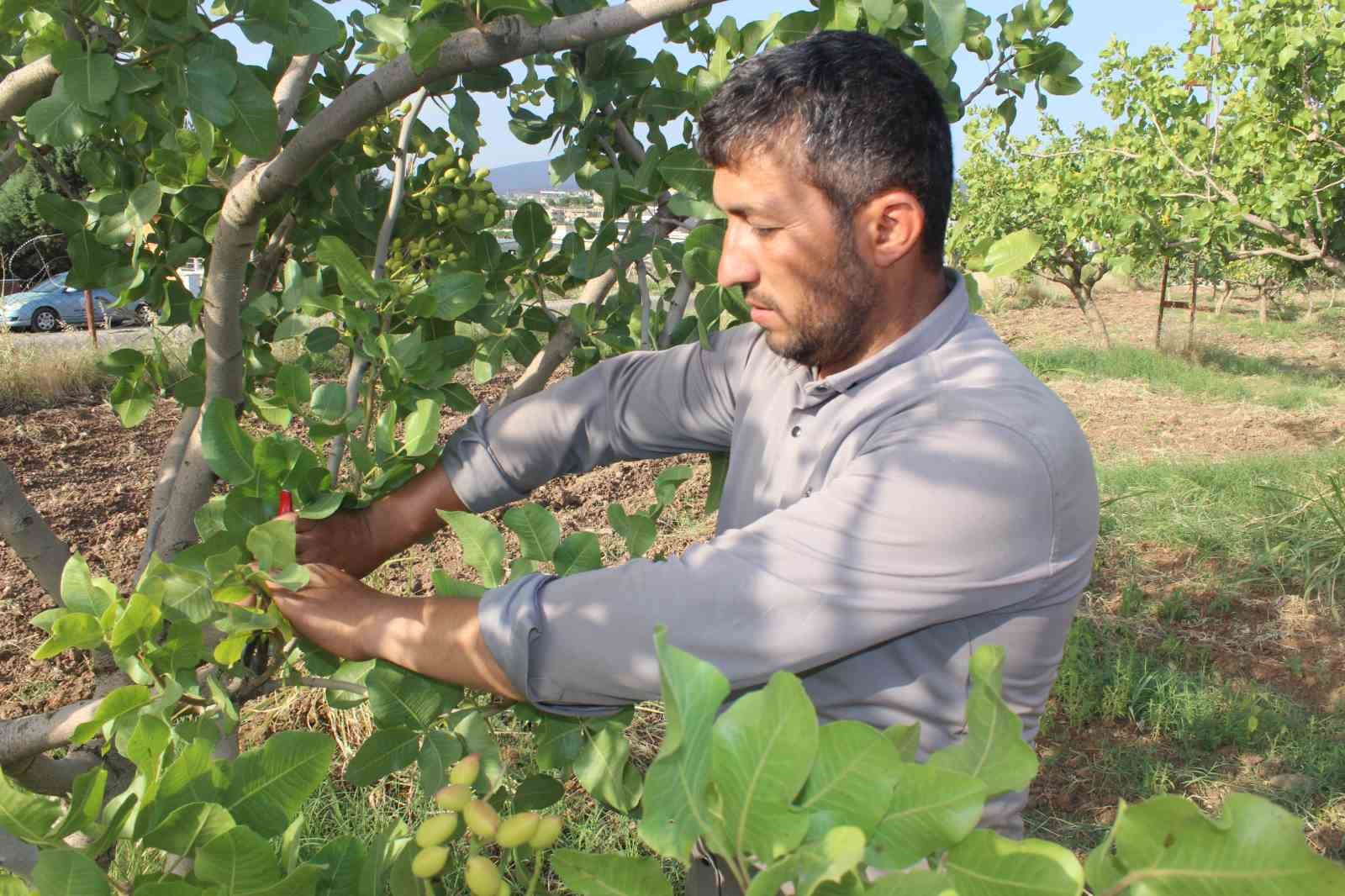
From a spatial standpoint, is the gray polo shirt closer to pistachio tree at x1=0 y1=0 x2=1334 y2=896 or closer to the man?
the man

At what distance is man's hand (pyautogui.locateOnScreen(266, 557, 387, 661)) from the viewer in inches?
47.4

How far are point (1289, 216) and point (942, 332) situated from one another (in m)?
8.49

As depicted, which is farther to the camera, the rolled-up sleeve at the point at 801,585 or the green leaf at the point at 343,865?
the rolled-up sleeve at the point at 801,585

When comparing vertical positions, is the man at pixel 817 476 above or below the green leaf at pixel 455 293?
below

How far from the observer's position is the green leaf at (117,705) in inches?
42.5

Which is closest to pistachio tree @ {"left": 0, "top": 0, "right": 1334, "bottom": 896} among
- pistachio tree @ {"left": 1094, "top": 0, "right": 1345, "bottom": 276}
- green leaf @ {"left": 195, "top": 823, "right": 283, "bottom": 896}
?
green leaf @ {"left": 195, "top": 823, "right": 283, "bottom": 896}

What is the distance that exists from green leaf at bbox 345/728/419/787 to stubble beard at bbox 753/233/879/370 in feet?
2.24

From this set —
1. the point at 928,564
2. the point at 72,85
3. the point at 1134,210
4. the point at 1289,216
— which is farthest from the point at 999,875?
the point at 1134,210

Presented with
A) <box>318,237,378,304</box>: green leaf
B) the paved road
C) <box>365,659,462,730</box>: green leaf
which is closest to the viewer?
<box>365,659,462,730</box>: green leaf

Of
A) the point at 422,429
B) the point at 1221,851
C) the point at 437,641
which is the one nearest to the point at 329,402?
the point at 422,429

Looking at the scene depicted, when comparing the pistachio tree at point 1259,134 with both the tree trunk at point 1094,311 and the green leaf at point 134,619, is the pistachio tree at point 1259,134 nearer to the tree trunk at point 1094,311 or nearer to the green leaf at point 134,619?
the tree trunk at point 1094,311

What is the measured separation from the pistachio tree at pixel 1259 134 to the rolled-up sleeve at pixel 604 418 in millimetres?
6831

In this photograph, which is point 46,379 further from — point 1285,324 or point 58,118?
point 1285,324

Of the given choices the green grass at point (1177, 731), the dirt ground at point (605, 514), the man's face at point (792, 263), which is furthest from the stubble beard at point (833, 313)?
the green grass at point (1177, 731)
